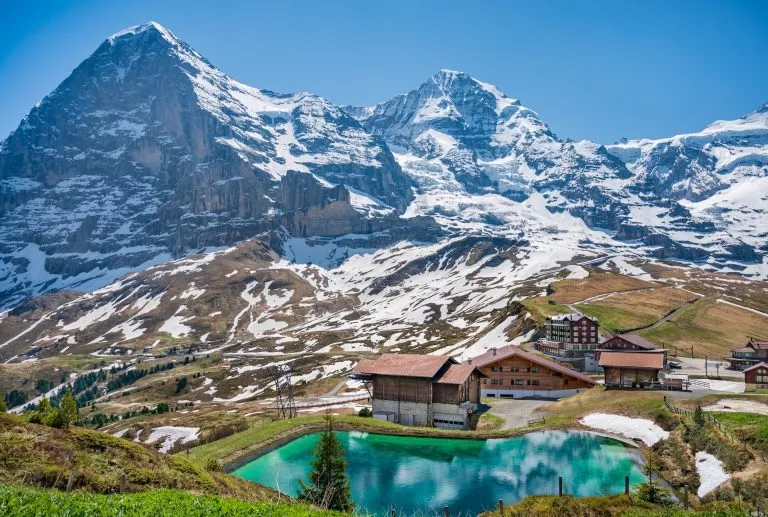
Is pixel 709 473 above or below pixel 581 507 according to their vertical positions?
below

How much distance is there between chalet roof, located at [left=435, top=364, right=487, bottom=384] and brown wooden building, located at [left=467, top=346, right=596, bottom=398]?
1153 cm

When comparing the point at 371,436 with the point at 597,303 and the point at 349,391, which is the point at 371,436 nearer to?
the point at 349,391

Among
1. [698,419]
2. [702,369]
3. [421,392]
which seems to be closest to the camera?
[698,419]

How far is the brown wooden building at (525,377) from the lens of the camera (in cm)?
7906

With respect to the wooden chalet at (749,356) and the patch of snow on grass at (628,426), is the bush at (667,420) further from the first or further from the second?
the wooden chalet at (749,356)

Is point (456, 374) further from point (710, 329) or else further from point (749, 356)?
point (710, 329)

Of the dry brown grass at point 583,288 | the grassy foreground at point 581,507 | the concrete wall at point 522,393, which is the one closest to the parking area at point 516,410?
the concrete wall at point 522,393

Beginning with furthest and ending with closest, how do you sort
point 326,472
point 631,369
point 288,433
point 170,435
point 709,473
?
point 170,435 → point 631,369 → point 288,433 → point 709,473 → point 326,472

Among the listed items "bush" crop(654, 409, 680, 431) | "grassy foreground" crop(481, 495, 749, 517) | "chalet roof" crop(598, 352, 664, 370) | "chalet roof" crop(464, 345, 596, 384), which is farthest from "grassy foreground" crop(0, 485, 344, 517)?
"chalet roof" crop(598, 352, 664, 370)

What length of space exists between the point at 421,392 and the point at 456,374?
482cm

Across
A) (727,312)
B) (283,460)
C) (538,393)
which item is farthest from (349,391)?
(727,312)

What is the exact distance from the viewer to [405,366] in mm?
65188

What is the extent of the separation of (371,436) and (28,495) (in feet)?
140

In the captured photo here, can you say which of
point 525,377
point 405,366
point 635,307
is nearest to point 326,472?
point 405,366
